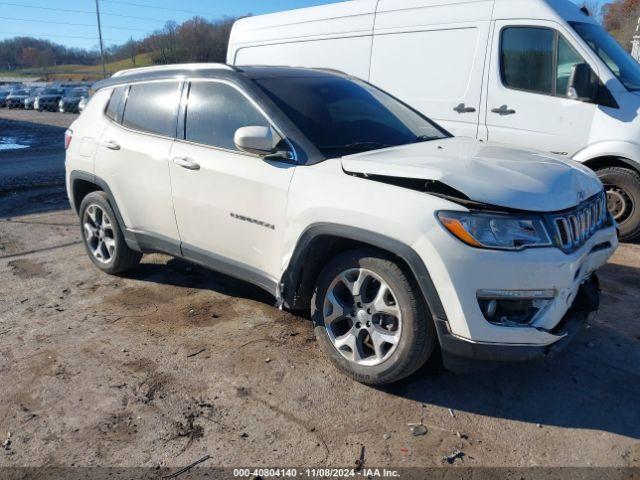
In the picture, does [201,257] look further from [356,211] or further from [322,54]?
[322,54]

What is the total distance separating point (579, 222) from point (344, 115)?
5.39ft

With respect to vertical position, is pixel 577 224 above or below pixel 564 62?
below

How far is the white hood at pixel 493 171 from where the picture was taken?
2.60 m

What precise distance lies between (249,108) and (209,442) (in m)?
2.04

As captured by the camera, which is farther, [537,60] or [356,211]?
[537,60]

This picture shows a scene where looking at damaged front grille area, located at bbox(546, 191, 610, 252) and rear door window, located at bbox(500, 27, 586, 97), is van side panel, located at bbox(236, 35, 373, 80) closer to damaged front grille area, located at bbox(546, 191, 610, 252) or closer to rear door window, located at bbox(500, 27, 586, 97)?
rear door window, located at bbox(500, 27, 586, 97)

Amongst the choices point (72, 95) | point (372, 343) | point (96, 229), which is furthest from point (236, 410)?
point (72, 95)

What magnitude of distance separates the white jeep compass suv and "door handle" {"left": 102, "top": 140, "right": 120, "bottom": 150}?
0.04 ft

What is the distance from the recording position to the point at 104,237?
4.74 m

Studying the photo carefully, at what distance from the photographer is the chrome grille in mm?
2648

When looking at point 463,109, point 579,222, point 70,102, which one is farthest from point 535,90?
point 70,102

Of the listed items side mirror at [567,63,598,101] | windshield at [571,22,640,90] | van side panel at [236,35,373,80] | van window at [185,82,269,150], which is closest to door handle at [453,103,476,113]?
side mirror at [567,63,598,101]

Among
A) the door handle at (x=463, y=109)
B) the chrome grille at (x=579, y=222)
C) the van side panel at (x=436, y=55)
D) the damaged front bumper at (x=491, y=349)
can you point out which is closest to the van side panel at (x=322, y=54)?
the van side panel at (x=436, y=55)

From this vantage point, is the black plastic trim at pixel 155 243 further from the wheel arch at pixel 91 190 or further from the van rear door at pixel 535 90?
the van rear door at pixel 535 90
